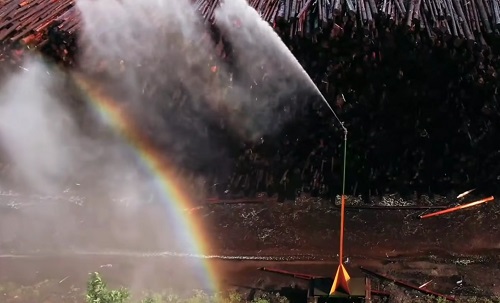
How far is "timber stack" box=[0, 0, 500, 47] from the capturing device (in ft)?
30.1

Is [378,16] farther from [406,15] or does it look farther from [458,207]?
[458,207]

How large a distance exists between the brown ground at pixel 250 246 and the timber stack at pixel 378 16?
3.16 m

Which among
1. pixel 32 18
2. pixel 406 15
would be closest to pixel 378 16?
pixel 406 15

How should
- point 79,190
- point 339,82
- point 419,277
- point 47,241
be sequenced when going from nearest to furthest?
point 419,277
point 339,82
point 47,241
point 79,190

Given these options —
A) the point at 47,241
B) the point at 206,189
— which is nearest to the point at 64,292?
the point at 47,241

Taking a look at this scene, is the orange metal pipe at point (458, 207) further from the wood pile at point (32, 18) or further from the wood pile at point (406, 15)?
the wood pile at point (32, 18)

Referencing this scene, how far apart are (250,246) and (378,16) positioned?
14.5ft

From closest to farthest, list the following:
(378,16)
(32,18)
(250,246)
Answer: (378,16)
(250,246)
(32,18)

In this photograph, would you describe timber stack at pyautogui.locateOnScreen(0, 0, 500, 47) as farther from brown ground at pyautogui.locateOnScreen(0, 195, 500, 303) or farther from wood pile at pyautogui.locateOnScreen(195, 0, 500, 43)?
brown ground at pyautogui.locateOnScreen(0, 195, 500, 303)

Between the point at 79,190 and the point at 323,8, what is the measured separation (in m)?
5.80

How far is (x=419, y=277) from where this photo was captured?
30.4ft

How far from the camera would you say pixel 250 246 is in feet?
33.3

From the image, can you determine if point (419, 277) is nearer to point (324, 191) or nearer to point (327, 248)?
point (327, 248)

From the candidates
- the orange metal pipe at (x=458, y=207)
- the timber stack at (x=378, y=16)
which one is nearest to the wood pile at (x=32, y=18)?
the timber stack at (x=378, y=16)
